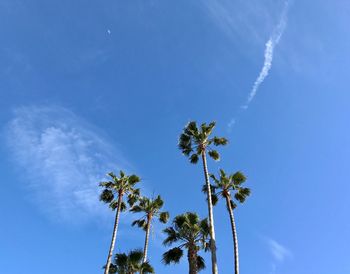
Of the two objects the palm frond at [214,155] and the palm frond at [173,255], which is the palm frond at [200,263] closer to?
the palm frond at [173,255]

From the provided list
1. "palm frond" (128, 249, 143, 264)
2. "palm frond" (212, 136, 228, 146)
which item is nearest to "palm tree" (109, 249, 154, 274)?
"palm frond" (128, 249, 143, 264)

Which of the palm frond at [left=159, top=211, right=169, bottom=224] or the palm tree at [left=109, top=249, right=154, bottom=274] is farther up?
the palm frond at [left=159, top=211, right=169, bottom=224]

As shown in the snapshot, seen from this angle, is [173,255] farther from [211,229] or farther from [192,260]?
[211,229]

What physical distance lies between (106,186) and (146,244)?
7197 millimetres

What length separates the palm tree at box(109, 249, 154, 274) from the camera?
32.4m

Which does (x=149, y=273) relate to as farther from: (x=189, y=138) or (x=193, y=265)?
(x=189, y=138)

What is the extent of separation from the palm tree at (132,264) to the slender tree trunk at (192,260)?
376 centimetres

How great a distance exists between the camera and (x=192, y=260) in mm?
30625

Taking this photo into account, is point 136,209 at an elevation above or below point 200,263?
above

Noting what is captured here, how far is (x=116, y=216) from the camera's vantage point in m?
38.3

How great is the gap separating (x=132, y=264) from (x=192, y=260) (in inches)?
205

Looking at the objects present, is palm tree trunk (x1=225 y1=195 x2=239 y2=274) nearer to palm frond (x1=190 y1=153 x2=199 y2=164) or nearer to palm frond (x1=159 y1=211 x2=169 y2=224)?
palm frond (x1=190 y1=153 x2=199 y2=164)

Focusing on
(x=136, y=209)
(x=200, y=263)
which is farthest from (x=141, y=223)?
(x=200, y=263)

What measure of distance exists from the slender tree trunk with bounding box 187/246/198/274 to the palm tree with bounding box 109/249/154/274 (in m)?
3.76
